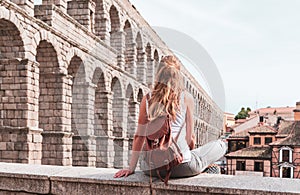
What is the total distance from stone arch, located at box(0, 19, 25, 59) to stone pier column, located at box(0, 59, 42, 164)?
0.18 m

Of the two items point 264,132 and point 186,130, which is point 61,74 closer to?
point 186,130

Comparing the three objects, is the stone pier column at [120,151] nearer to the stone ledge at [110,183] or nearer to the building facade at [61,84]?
the building facade at [61,84]

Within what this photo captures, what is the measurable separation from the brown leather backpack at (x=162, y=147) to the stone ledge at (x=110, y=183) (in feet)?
0.57

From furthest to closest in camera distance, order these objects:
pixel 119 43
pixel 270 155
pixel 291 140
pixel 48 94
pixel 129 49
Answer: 1. pixel 270 155
2. pixel 291 140
3. pixel 129 49
4. pixel 119 43
5. pixel 48 94

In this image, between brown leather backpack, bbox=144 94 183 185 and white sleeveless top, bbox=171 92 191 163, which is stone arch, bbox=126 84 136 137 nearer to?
white sleeveless top, bbox=171 92 191 163

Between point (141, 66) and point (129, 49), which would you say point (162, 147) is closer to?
point (129, 49)

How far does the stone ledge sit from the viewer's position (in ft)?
9.28

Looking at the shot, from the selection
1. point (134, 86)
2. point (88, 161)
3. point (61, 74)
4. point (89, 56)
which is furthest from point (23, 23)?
point (134, 86)

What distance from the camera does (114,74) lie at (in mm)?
18531

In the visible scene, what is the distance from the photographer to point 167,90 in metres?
2.93

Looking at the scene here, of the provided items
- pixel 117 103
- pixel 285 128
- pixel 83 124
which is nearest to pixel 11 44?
pixel 83 124

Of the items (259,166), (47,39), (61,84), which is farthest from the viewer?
(259,166)

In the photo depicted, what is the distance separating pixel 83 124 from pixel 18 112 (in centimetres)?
486

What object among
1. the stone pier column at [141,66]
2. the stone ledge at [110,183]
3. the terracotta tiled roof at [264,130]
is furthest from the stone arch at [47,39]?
the terracotta tiled roof at [264,130]
